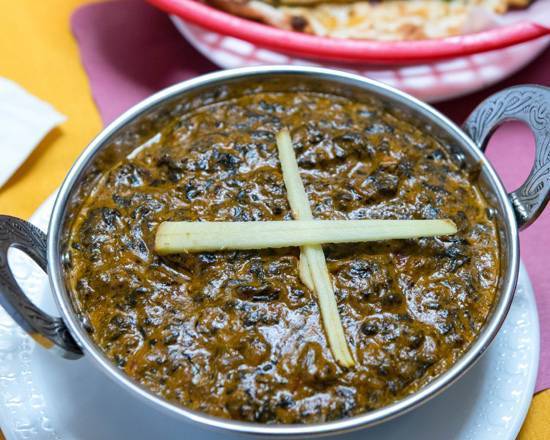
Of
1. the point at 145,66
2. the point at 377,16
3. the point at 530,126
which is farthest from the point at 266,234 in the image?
the point at 377,16

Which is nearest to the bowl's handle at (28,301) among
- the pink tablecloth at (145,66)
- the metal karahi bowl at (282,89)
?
the metal karahi bowl at (282,89)

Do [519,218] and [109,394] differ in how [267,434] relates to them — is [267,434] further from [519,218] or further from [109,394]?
[519,218]

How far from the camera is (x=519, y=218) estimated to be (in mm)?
1900

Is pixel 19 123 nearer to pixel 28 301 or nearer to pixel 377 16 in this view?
pixel 28 301

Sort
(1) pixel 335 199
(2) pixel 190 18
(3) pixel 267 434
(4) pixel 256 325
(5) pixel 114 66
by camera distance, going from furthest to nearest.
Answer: (5) pixel 114 66 < (2) pixel 190 18 < (1) pixel 335 199 < (4) pixel 256 325 < (3) pixel 267 434

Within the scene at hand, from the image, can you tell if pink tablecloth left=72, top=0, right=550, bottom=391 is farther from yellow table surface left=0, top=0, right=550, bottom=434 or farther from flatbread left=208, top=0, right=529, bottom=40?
flatbread left=208, top=0, right=529, bottom=40

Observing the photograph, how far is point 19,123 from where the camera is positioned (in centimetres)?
254

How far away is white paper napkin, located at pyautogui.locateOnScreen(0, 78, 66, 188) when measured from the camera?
8.14 feet

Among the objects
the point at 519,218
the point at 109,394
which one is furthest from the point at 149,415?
the point at 519,218

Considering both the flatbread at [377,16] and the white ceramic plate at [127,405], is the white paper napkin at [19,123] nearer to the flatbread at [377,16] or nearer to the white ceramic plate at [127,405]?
the white ceramic plate at [127,405]

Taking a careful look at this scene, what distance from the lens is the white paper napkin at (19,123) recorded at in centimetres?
248

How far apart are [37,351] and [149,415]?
0.37m

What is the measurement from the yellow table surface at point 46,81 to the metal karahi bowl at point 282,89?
0.63 m

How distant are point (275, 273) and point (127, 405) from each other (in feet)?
1.70
